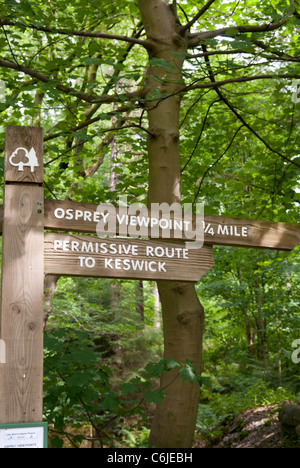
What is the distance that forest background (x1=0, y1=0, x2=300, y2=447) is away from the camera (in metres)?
4.43

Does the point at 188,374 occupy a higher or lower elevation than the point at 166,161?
lower

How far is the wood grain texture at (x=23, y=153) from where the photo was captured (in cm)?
301

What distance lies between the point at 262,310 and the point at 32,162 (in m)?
9.12

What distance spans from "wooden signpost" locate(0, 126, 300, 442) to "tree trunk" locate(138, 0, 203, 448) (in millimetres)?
1055

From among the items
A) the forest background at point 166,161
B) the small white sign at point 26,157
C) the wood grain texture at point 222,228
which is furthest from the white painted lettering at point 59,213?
the forest background at point 166,161

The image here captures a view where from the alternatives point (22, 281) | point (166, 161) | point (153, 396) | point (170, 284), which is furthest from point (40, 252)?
point (166, 161)

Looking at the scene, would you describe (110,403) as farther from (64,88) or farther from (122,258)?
(64,88)

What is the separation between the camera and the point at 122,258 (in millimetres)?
3152

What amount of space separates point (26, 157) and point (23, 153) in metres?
0.03

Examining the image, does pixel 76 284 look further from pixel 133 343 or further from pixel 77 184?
pixel 77 184

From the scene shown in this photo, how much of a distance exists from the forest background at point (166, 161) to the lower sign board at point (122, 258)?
63 cm

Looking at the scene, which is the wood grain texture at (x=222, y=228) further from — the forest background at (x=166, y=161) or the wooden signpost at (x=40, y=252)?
the forest background at (x=166, y=161)

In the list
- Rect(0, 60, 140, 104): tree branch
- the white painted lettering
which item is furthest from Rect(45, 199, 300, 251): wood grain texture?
Rect(0, 60, 140, 104): tree branch

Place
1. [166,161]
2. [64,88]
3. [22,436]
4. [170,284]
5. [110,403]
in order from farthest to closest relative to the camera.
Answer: [64,88] → [166,161] → [170,284] → [110,403] → [22,436]
